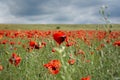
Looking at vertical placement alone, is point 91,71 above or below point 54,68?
below

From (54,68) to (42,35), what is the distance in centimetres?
616

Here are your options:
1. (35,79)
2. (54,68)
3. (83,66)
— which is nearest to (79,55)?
(83,66)

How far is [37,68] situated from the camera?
18.2ft

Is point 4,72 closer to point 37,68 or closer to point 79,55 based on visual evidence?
point 37,68

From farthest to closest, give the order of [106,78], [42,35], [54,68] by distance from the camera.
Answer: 1. [42,35]
2. [106,78]
3. [54,68]

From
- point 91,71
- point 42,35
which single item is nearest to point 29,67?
point 91,71

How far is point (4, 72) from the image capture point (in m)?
5.58

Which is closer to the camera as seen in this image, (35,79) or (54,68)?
(54,68)

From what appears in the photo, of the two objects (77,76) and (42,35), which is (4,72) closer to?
(77,76)

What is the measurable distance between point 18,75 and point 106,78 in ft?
5.78

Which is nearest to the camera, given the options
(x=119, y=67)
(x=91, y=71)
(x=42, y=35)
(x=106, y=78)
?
(x=106, y=78)

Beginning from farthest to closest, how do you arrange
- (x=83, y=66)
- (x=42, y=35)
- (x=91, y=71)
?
1. (x=42, y=35)
2. (x=83, y=66)
3. (x=91, y=71)

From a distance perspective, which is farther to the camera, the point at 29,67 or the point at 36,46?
the point at 29,67

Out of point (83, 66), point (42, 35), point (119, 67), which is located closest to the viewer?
point (119, 67)
